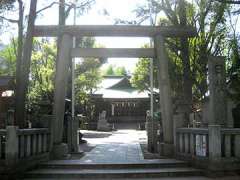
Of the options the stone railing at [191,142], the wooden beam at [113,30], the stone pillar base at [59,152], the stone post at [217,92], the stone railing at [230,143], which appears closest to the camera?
the stone railing at [230,143]

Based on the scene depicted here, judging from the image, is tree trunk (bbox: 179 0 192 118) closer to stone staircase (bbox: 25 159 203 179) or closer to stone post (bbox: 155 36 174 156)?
stone post (bbox: 155 36 174 156)

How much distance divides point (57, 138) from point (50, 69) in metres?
17.2

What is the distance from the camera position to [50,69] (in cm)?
3200

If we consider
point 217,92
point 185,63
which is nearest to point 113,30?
point 217,92

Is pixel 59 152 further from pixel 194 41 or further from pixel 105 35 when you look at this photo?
pixel 194 41

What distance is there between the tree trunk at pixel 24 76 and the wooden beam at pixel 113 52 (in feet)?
6.80

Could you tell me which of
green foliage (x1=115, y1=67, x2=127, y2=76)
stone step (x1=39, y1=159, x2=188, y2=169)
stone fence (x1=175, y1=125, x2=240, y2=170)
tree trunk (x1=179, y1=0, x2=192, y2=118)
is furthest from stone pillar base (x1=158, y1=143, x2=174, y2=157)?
green foliage (x1=115, y1=67, x2=127, y2=76)

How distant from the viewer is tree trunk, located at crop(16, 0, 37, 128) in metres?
13.7

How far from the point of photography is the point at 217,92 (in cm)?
1441

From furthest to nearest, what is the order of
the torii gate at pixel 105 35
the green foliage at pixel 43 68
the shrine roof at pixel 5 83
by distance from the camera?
the green foliage at pixel 43 68 < the shrine roof at pixel 5 83 < the torii gate at pixel 105 35

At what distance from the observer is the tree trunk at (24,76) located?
13.7 metres

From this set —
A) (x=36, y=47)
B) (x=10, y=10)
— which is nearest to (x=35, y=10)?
(x=10, y=10)

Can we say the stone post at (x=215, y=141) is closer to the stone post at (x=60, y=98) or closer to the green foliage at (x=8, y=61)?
the stone post at (x=60, y=98)

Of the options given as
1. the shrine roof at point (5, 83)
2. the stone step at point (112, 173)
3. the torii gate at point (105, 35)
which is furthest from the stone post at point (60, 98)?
the shrine roof at point (5, 83)
